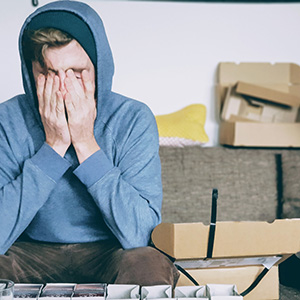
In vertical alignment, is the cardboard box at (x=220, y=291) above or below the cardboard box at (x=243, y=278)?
above

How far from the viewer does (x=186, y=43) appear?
229 cm

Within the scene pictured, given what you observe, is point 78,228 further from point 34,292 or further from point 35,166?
point 34,292

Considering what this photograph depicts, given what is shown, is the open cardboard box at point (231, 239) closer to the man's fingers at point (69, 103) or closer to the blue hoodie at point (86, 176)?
the blue hoodie at point (86, 176)

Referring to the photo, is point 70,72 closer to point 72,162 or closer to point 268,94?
point 72,162

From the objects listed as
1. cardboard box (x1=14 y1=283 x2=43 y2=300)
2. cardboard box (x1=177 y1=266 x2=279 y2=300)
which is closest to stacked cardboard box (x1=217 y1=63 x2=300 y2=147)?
cardboard box (x1=177 y1=266 x2=279 y2=300)

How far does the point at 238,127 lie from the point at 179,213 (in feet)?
1.62

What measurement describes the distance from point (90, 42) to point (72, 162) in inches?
13.5

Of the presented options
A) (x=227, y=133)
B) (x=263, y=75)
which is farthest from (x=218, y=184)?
(x=263, y=75)

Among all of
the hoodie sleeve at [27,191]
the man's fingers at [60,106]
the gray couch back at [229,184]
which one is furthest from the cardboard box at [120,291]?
the gray couch back at [229,184]

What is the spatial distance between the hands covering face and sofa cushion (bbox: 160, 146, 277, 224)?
0.79 metres

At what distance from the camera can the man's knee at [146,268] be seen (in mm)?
965

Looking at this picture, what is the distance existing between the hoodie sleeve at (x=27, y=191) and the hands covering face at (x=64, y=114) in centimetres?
5

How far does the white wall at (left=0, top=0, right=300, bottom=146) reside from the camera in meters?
2.24

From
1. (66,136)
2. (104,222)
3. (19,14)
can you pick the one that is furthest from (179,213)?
(19,14)
